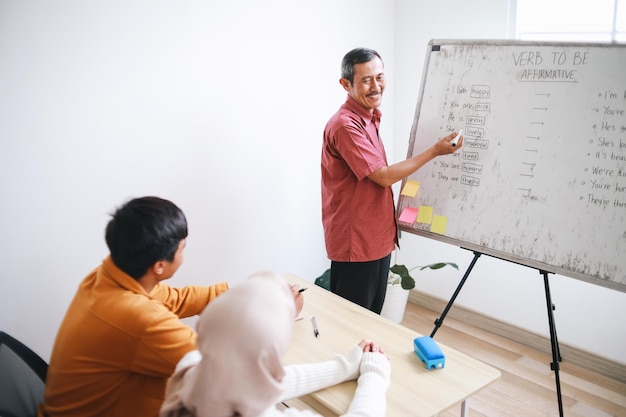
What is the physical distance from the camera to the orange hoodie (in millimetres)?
1271

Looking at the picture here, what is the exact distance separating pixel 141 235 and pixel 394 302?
7.00 feet

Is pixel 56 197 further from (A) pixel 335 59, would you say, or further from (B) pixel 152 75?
(A) pixel 335 59

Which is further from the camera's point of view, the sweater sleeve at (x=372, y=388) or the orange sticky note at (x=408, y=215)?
the orange sticky note at (x=408, y=215)

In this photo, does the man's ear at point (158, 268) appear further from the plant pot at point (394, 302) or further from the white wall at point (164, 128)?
the plant pot at point (394, 302)

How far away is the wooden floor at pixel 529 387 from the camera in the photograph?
94.3 inches

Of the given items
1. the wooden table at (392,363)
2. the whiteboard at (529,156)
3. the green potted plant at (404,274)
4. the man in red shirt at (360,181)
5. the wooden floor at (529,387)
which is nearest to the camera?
the wooden table at (392,363)

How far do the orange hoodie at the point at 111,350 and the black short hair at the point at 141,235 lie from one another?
0.04 metres

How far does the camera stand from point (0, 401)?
3.57 ft

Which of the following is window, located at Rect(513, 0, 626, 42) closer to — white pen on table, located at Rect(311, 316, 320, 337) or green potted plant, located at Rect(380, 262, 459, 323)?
green potted plant, located at Rect(380, 262, 459, 323)

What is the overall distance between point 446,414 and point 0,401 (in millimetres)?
1951

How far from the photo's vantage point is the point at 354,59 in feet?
6.97

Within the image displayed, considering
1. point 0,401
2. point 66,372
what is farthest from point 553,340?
point 0,401

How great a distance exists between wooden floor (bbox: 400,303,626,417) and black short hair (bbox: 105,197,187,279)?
5.64ft

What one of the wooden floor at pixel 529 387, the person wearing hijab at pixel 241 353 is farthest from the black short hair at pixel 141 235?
the wooden floor at pixel 529 387
